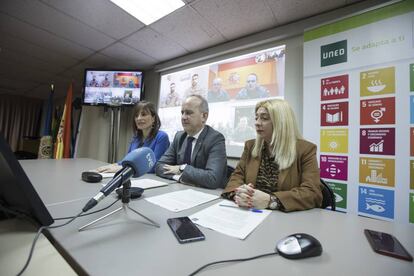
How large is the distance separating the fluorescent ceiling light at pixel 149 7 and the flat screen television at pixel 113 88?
1.16 m

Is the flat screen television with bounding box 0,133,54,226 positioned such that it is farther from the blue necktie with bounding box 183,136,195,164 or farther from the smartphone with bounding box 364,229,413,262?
the blue necktie with bounding box 183,136,195,164

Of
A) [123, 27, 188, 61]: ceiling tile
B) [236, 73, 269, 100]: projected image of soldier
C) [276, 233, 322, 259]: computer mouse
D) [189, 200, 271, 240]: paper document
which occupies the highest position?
[123, 27, 188, 61]: ceiling tile

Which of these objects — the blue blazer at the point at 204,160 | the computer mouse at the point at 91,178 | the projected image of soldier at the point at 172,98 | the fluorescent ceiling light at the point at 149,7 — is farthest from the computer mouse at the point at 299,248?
the projected image of soldier at the point at 172,98

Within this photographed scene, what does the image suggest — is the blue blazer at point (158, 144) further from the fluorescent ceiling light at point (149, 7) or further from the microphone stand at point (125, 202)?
the fluorescent ceiling light at point (149, 7)

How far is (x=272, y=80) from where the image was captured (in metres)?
2.19

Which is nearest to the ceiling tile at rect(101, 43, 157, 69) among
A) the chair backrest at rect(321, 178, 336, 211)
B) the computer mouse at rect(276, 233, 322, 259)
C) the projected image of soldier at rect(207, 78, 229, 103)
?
the projected image of soldier at rect(207, 78, 229, 103)

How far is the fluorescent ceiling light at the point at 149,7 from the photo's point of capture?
71.5 inches

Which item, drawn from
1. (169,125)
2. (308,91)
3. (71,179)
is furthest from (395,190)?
(169,125)

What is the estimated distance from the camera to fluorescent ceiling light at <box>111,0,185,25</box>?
5.96ft

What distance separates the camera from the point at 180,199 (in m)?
0.86

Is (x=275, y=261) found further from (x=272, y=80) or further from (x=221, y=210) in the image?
(x=272, y=80)

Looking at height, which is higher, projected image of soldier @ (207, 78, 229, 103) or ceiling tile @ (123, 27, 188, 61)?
ceiling tile @ (123, 27, 188, 61)

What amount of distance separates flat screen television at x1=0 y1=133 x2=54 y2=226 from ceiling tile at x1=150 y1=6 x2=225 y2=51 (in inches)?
77.7

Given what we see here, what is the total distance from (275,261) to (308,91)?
1837 millimetres
